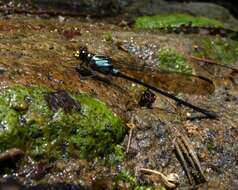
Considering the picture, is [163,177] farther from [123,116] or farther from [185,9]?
[185,9]

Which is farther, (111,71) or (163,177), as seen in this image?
(111,71)

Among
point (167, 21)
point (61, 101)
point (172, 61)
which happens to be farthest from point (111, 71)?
point (167, 21)

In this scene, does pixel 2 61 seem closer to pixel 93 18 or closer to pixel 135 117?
pixel 135 117

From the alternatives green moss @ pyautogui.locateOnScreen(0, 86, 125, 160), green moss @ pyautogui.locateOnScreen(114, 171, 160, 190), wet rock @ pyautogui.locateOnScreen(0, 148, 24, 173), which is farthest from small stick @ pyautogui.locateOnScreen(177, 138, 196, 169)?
wet rock @ pyautogui.locateOnScreen(0, 148, 24, 173)

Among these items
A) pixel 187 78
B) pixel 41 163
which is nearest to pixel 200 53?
pixel 187 78

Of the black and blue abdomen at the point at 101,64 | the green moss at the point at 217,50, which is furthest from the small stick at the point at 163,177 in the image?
the green moss at the point at 217,50

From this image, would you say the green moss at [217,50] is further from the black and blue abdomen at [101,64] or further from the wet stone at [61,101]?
the wet stone at [61,101]

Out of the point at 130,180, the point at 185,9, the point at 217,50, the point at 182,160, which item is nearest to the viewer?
the point at 130,180
